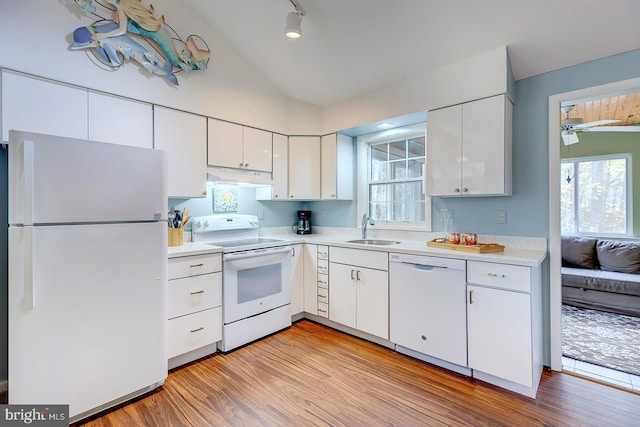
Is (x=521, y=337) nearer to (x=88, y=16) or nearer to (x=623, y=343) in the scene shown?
(x=623, y=343)

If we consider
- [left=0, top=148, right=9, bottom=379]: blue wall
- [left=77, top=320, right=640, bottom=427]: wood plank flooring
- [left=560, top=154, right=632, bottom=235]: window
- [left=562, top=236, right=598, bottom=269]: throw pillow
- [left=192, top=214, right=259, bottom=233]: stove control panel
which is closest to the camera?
[left=77, top=320, right=640, bottom=427]: wood plank flooring

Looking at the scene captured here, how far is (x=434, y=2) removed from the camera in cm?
215

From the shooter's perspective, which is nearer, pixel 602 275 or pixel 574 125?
pixel 574 125

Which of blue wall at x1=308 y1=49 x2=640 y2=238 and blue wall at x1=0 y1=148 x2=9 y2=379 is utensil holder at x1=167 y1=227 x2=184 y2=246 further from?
blue wall at x1=308 y1=49 x2=640 y2=238

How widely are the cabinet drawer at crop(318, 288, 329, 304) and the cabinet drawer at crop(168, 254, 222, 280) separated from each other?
3.62 ft

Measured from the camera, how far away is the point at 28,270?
1542 mm

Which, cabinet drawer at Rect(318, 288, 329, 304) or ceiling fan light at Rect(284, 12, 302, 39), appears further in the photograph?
cabinet drawer at Rect(318, 288, 329, 304)

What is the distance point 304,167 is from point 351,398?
239cm

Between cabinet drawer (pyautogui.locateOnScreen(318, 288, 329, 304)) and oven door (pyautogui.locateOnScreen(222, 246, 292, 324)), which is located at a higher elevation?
oven door (pyautogui.locateOnScreen(222, 246, 292, 324))

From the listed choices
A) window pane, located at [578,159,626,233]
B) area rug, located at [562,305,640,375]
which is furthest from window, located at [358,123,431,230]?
window pane, located at [578,159,626,233]

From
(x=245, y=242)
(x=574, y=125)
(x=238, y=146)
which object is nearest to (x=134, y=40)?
(x=238, y=146)

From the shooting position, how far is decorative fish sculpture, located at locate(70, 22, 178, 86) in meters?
2.11

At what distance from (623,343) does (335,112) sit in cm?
357

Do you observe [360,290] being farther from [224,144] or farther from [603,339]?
[603,339]
